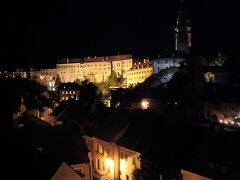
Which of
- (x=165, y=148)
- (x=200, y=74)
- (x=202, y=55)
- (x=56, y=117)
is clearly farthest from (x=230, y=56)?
(x=165, y=148)

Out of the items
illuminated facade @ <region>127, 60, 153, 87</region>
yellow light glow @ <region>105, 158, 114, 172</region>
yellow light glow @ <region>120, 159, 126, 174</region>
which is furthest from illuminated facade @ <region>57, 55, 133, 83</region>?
yellow light glow @ <region>120, 159, 126, 174</region>

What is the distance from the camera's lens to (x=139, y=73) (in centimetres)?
12050

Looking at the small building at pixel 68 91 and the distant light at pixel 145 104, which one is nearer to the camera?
the distant light at pixel 145 104

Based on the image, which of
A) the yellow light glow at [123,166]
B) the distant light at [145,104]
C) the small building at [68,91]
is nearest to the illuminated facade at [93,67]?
the small building at [68,91]

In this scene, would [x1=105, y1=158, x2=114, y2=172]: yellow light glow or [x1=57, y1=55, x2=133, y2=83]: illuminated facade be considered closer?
[x1=105, y1=158, x2=114, y2=172]: yellow light glow

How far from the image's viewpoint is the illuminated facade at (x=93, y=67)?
482 feet

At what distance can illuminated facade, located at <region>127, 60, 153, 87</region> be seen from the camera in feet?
380

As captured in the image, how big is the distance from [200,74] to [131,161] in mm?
43862

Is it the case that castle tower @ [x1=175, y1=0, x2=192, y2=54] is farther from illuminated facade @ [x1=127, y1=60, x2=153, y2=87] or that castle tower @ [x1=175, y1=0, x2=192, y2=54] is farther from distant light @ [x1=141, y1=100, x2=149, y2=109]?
distant light @ [x1=141, y1=100, x2=149, y2=109]

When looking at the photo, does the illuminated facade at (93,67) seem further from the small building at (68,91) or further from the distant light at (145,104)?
the distant light at (145,104)

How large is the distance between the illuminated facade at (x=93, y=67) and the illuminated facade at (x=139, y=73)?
1207 centimetres

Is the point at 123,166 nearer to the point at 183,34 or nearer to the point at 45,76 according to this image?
the point at 183,34

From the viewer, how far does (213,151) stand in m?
22.3

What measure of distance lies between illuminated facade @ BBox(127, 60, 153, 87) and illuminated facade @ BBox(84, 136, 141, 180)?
7908 cm
